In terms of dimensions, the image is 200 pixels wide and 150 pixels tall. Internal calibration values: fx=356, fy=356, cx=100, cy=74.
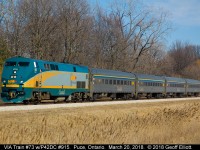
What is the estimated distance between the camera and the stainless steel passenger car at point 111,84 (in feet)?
128

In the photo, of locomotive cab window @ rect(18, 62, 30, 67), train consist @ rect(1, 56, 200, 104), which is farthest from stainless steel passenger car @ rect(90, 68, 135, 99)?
locomotive cab window @ rect(18, 62, 30, 67)

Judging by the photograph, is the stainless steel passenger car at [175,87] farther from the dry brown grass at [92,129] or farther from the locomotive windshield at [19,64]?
the dry brown grass at [92,129]

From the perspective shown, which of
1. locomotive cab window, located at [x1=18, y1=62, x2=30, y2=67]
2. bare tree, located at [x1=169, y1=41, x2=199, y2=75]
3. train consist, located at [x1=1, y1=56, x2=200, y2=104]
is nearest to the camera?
train consist, located at [x1=1, y1=56, x2=200, y2=104]

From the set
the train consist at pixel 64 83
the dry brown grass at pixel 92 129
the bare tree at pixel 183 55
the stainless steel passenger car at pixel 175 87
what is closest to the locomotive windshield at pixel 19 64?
the train consist at pixel 64 83

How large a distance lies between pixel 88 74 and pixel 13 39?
66.5 ft

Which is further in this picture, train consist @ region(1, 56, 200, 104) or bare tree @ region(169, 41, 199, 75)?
bare tree @ region(169, 41, 199, 75)

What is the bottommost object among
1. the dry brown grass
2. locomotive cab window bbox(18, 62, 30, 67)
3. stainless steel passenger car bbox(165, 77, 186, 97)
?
the dry brown grass

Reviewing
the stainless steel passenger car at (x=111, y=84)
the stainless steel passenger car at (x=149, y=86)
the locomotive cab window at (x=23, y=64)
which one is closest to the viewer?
the locomotive cab window at (x=23, y=64)

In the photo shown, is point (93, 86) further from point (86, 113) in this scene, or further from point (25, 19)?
point (25, 19)

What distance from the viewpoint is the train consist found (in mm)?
28312

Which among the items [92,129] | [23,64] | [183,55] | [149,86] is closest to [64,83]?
[23,64]

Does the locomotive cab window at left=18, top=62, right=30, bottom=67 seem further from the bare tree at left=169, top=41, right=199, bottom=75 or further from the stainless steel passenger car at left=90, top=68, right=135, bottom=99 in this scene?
the bare tree at left=169, top=41, right=199, bottom=75

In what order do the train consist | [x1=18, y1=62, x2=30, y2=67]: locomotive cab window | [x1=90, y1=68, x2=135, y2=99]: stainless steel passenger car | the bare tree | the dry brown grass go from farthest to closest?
the bare tree
[x1=90, y1=68, x2=135, y2=99]: stainless steel passenger car
[x1=18, y1=62, x2=30, y2=67]: locomotive cab window
the train consist
the dry brown grass

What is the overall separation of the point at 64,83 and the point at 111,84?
10.1 m
